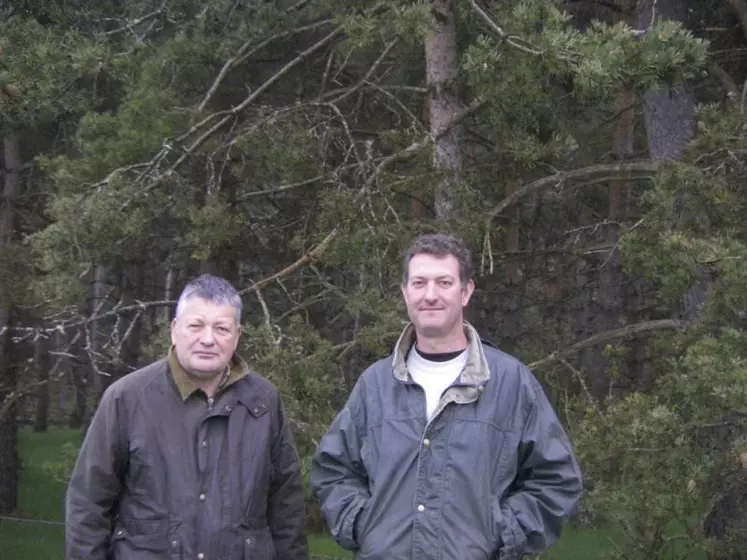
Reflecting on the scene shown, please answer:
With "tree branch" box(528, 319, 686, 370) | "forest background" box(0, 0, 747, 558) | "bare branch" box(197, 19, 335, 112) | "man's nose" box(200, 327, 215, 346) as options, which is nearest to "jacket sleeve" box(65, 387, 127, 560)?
"man's nose" box(200, 327, 215, 346)

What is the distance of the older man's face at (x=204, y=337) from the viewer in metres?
3.17

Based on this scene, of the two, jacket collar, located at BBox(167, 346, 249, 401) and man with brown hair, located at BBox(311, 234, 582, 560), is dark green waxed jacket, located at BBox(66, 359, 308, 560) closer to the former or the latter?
jacket collar, located at BBox(167, 346, 249, 401)

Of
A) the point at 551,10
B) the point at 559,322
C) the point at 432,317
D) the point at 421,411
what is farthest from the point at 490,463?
the point at 559,322

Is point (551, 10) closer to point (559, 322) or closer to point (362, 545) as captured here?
point (362, 545)

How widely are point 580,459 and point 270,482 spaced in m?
2.57

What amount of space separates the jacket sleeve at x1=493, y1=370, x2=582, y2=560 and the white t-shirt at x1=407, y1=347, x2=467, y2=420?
0.21 metres

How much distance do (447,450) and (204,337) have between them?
0.77 meters

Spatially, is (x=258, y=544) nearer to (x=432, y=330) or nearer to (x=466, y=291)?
(x=432, y=330)

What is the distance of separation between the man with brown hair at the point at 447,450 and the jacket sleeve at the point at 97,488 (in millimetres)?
599

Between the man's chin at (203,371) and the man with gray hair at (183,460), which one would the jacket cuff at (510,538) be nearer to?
the man with gray hair at (183,460)

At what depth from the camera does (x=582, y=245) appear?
9.67 meters

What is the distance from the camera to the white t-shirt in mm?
3036

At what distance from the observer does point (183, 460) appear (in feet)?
10.4

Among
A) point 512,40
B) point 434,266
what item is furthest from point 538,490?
point 512,40
